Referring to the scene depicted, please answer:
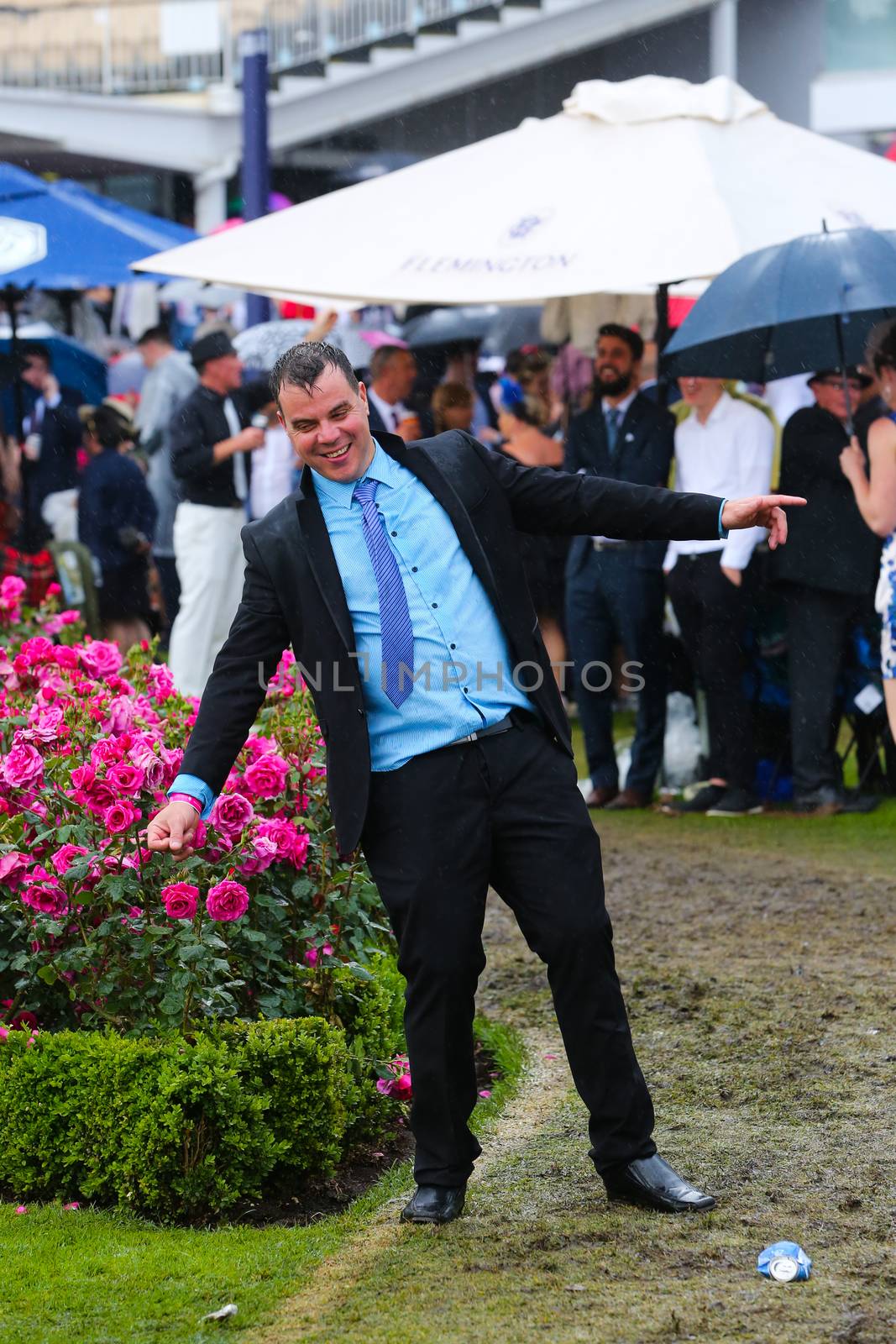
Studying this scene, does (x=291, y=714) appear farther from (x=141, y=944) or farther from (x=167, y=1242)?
(x=167, y=1242)

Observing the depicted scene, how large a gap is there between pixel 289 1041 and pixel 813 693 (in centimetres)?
528

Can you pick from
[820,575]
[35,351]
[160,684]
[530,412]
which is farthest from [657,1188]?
[35,351]

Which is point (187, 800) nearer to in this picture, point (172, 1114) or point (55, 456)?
point (172, 1114)

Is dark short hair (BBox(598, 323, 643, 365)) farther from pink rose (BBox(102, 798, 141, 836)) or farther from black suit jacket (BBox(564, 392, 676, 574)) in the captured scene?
pink rose (BBox(102, 798, 141, 836))

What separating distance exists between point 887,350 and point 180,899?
402 cm

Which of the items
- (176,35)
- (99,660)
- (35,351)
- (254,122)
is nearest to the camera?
(99,660)

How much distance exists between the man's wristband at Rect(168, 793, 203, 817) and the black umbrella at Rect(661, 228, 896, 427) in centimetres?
456

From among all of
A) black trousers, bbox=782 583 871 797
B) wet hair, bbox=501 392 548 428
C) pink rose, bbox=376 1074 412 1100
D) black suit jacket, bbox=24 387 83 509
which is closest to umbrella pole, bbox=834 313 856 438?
black trousers, bbox=782 583 871 797

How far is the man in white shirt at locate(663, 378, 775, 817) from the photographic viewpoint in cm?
893

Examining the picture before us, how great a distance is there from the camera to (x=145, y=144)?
25.5m

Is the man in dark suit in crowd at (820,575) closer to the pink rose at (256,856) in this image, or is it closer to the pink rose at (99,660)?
the pink rose at (99,660)

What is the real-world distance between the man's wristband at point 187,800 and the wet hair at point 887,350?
4023 millimetres

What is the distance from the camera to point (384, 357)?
10.7 metres

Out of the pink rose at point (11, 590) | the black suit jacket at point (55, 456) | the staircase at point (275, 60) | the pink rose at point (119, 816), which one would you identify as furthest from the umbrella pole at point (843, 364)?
the staircase at point (275, 60)
